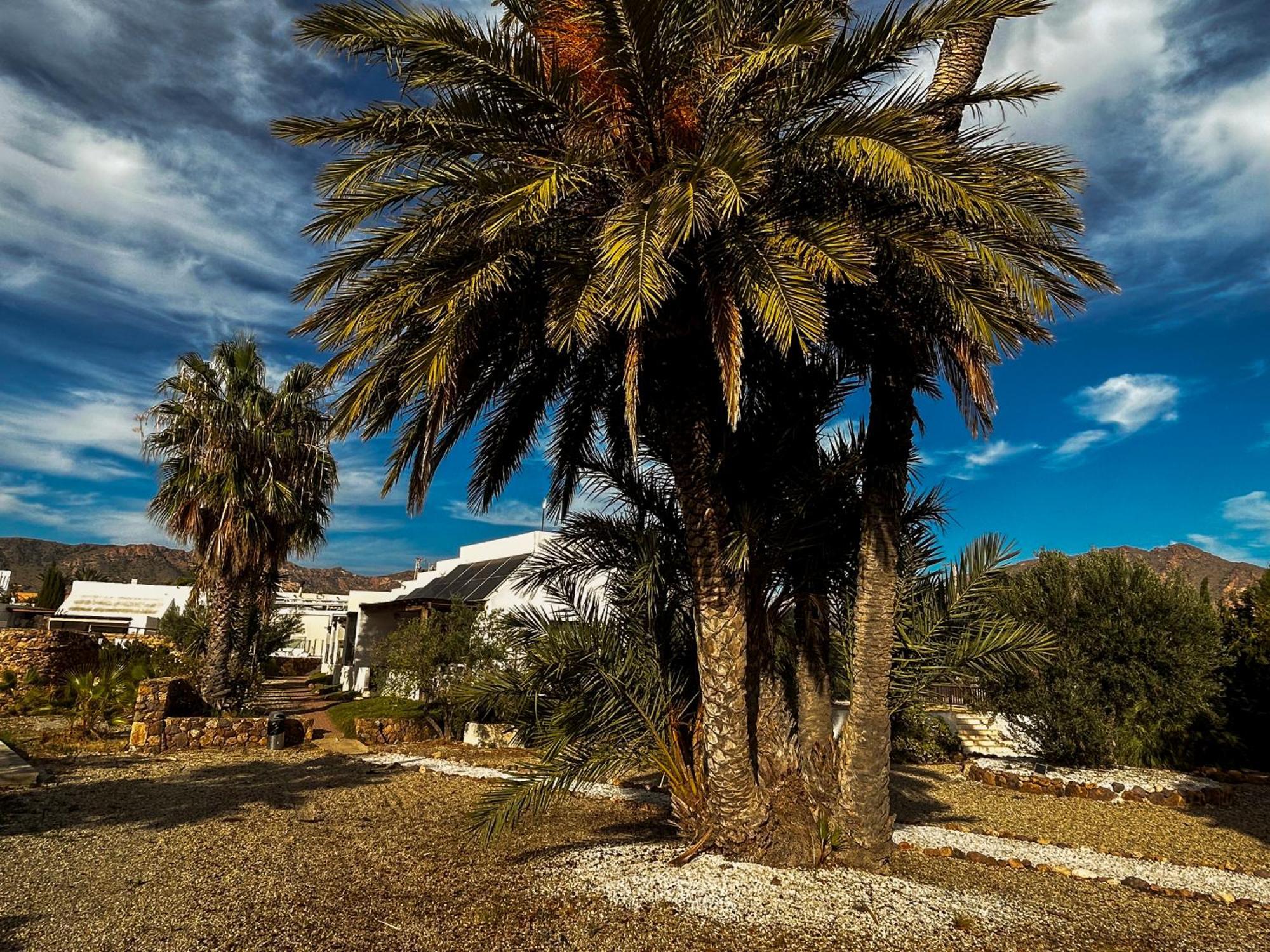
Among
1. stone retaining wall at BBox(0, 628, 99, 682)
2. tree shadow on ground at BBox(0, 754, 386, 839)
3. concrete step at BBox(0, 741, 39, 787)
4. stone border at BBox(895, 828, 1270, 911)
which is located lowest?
tree shadow on ground at BBox(0, 754, 386, 839)

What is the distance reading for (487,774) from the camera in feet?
42.1

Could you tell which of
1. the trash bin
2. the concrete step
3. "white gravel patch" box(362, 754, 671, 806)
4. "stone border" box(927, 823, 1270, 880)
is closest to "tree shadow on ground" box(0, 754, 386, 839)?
the concrete step

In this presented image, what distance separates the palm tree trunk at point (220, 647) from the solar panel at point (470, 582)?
6.61 metres

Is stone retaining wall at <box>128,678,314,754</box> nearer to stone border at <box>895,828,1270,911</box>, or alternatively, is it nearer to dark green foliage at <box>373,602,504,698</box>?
dark green foliage at <box>373,602,504,698</box>

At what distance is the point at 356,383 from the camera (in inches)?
273

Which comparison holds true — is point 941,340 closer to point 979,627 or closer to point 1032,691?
point 979,627

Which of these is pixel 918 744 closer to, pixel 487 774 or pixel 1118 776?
pixel 1118 776

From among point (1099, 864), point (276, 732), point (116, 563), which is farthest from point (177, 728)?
point (116, 563)

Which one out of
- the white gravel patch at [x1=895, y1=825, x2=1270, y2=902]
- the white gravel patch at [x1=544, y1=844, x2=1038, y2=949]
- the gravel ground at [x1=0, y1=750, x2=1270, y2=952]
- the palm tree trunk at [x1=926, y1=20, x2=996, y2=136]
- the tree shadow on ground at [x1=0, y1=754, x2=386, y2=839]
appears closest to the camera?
the gravel ground at [x1=0, y1=750, x2=1270, y2=952]

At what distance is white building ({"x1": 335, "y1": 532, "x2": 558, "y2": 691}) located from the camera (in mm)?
23391

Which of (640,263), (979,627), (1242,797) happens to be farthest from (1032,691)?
(640,263)

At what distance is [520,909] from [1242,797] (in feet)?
40.8

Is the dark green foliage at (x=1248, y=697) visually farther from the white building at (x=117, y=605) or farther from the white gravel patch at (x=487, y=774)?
the white building at (x=117, y=605)

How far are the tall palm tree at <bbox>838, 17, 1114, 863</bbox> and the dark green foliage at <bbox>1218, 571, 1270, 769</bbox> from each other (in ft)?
36.2
